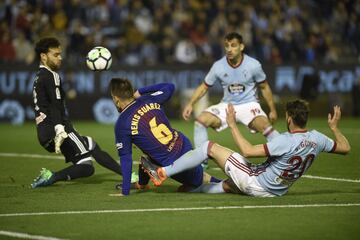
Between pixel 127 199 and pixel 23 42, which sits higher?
pixel 23 42

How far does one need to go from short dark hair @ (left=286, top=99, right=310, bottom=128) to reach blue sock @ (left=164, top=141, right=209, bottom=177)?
3.91ft

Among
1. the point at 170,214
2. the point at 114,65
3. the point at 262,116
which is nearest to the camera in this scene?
the point at 170,214

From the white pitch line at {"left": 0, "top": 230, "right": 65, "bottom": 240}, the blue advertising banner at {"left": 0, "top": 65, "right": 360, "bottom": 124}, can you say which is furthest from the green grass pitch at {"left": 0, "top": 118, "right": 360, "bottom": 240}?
the blue advertising banner at {"left": 0, "top": 65, "right": 360, "bottom": 124}

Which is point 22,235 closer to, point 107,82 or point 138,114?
point 138,114

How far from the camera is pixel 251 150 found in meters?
9.08

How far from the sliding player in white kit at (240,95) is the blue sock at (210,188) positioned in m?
3.42

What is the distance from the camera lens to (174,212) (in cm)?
882

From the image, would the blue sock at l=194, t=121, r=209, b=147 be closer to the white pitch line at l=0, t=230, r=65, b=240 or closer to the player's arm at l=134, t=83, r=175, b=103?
the player's arm at l=134, t=83, r=175, b=103

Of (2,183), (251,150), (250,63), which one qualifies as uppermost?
(250,63)

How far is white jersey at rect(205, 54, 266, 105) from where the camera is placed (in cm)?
1381

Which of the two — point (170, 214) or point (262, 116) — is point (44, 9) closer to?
point (262, 116)

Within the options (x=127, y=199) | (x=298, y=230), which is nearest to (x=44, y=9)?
(x=127, y=199)

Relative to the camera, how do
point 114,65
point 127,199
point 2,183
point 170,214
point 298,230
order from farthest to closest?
point 114,65, point 2,183, point 127,199, point 170,214, point 298,230

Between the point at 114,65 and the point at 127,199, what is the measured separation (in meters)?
15.3
